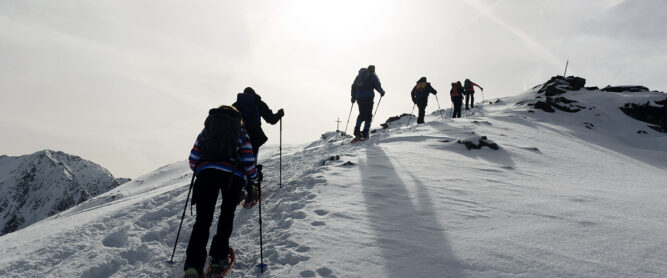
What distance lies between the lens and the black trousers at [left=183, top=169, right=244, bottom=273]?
3734 millimetres

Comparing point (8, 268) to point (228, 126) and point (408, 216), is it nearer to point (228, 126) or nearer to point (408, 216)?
point (228, 126)

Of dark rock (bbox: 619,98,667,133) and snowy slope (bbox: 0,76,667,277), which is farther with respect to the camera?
dark rock (bbox: 619,98,667,133)

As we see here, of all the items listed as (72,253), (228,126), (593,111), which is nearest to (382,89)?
(228,126)

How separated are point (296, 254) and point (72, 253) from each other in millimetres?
3546

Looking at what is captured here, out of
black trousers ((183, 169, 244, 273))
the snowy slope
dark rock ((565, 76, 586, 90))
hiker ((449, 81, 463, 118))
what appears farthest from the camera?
dark rock ((565, 76, 586, 90))

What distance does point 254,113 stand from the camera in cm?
658

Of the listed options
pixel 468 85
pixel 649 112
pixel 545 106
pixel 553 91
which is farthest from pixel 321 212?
pixel 553 91

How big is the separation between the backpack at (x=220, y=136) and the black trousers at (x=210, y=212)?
20 centimetres

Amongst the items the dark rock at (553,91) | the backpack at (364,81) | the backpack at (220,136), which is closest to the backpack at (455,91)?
the backpack at (364,81)

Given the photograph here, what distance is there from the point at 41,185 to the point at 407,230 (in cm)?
23791

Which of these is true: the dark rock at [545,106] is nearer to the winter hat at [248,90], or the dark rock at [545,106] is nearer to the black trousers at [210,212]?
the winter hat at [248,90]

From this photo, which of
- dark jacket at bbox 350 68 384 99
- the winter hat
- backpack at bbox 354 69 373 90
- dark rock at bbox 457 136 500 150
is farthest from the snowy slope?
backpack at bbox 354 69 373 90

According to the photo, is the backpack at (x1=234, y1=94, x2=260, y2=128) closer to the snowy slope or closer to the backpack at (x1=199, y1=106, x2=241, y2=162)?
the snowy slope

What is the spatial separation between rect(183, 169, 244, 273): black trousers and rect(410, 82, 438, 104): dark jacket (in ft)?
44.7
